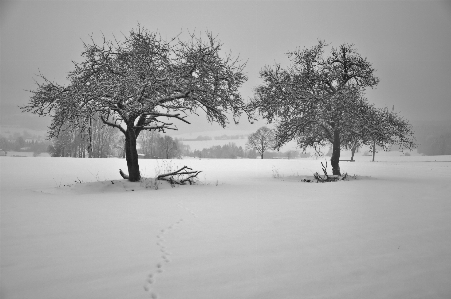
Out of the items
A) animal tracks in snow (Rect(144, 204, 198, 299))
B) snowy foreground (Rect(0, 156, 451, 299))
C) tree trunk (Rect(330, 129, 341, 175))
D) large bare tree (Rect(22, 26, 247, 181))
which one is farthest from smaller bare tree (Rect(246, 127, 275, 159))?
animal tracks in snow (Rect(144, 204, 198, 299))

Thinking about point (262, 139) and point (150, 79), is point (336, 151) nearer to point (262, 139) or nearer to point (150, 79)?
point (150, 79)

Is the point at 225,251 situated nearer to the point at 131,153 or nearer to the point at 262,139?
the point at 131,153

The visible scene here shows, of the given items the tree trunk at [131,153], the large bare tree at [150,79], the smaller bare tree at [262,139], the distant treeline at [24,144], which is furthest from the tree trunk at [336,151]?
the distant treeline at [24,144]

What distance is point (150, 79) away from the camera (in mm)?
10297

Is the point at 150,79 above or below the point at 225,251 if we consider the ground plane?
above

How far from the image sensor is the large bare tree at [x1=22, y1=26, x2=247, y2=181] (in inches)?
417

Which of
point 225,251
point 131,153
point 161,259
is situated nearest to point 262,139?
point 131,153

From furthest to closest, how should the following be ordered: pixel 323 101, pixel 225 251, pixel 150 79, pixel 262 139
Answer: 1. pixel 262 139
2. pixel 323 101
3. pixel 150 79
4. pixel 225 251

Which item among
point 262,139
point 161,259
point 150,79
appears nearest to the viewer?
point 161,259

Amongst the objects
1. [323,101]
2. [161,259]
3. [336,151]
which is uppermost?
[323,101]

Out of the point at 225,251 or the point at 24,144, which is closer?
the point at 225,251

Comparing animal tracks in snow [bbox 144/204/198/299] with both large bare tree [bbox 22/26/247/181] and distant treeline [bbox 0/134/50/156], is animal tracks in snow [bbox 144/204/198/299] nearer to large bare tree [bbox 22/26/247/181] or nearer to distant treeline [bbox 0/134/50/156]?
large bare tree [bbox 22/26/247/181]

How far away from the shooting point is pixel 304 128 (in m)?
17.2

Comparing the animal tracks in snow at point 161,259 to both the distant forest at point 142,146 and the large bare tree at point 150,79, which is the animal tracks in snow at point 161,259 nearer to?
the large bare tree at point 150,79
